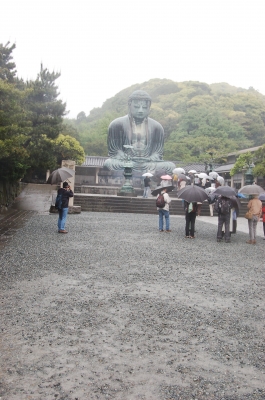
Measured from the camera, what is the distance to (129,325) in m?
3.44

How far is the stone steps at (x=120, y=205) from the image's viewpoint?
15906 millimetres

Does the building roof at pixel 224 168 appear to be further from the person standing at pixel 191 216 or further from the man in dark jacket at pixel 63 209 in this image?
the man in dark jacket at pixel 63 209

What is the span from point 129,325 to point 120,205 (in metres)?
12.9

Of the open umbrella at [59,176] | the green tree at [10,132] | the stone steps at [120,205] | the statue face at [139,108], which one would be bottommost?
the stone steps at [120,205]

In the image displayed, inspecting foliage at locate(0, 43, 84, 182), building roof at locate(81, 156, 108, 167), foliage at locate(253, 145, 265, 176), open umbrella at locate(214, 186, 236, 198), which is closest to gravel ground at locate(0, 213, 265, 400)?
open umbrella at locate(214, 186, 236, 198)

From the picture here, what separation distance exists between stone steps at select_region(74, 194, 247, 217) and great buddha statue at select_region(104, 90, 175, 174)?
814 cm

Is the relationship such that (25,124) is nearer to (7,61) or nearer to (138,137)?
(7,61)

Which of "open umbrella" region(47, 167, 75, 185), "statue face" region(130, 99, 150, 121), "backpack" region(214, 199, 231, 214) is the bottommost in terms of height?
"backpack" region(214, 199, 231, 214)

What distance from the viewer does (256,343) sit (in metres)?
3.18

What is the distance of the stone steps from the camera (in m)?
15.9

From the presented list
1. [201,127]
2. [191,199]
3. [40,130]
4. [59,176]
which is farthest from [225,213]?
[201,127]

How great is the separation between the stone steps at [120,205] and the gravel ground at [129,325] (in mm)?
8936

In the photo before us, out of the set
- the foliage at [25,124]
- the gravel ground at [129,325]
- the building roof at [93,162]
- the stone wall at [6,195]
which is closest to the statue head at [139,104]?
the foliage at [25,124]

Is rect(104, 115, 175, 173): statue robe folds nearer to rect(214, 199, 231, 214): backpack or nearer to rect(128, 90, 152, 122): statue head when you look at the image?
rect(128, 90, 152, 122): statue head
